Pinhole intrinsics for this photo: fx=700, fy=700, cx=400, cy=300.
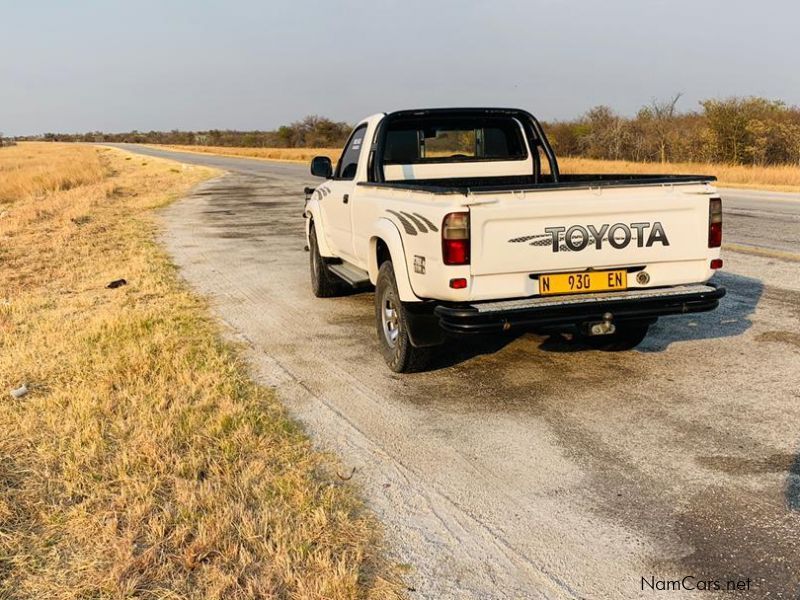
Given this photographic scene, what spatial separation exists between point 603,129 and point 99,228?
34565mm

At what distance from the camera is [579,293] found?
15.4 ft

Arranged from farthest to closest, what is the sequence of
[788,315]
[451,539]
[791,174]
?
1. [791,174]
2. [788,315]
3. [451,539]

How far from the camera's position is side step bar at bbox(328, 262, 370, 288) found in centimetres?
639

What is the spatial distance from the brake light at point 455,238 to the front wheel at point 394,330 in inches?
29.7

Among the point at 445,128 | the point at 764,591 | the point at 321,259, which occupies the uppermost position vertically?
the point at 445,128

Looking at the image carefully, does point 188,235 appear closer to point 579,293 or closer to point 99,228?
point 99,228

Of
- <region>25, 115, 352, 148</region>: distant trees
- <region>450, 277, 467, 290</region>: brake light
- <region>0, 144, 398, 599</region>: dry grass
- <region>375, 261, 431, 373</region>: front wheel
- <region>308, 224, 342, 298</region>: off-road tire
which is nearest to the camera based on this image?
<region>0, 144, 398, 599</region>: dry grass

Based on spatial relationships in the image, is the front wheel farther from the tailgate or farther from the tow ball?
the tow ball

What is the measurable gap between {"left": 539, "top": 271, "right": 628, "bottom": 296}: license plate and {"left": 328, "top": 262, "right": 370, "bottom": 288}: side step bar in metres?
2.13

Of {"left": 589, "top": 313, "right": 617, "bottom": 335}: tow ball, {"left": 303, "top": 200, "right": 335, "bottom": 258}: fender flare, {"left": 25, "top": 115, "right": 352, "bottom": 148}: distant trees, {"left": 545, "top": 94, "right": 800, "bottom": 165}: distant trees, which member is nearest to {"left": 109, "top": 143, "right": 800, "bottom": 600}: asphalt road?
{"left": 589, "top": 313, "right": 617, "bottom": 335}: tow ball

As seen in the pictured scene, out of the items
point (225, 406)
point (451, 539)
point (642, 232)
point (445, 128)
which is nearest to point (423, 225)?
point (642, 232)

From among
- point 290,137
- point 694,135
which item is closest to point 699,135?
point 694,135

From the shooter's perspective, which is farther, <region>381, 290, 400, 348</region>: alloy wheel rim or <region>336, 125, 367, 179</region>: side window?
<region>336, 125, 367, 179</region>: side window

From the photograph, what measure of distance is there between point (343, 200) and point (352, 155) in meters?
0.68
